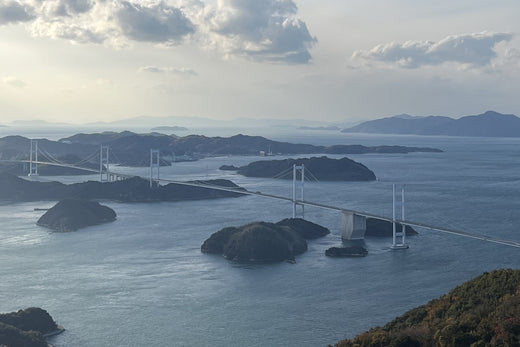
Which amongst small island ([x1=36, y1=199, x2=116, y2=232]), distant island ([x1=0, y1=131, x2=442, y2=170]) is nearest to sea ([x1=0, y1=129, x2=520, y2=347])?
small island ([x1=36, y1=199, x2=116, y2=232])

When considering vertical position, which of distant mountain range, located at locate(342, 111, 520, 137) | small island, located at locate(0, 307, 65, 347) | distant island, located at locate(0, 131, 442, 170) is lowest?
small island, located at locate(0, 307, 65, 347)

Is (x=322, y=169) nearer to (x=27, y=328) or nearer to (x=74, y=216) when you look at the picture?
(x=74, y=216)

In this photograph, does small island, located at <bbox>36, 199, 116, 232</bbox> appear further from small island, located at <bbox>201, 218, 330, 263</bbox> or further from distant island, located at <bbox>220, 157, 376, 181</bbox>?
distant island, located at <bbox>220, 157, 376, 181</bbox>

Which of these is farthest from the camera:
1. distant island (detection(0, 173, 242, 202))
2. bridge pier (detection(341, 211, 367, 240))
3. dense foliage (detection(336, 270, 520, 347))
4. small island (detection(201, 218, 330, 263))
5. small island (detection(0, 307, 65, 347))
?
distant island (detection(0, 173, 242, 202))

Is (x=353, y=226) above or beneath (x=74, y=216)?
above

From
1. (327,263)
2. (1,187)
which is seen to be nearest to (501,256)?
(327,263)

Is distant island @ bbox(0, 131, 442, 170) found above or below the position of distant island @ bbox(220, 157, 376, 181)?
above

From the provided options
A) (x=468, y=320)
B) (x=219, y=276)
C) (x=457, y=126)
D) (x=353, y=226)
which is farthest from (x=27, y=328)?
(x=457, y=126)
